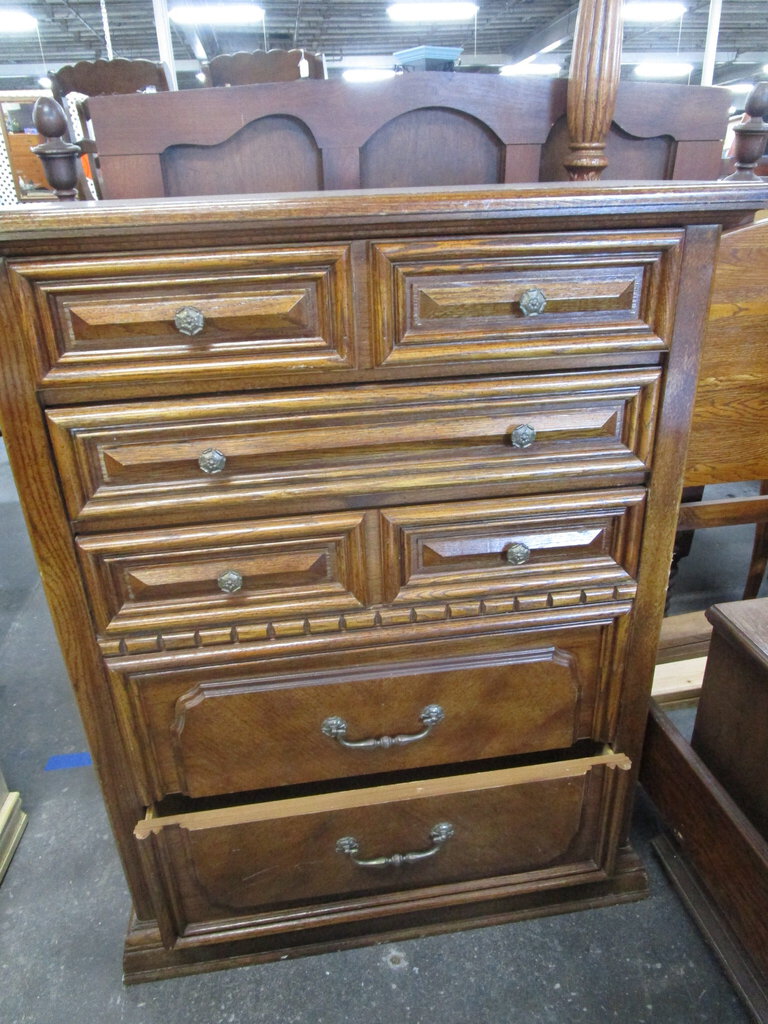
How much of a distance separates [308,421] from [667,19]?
9.91 metres

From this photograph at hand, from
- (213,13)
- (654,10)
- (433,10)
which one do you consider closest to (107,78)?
(213,13)

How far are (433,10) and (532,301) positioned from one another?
795cm

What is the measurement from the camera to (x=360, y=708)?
994mm

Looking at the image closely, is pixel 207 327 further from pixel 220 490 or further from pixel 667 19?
pixel 667 19

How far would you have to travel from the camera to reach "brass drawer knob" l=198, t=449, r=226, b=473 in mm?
806

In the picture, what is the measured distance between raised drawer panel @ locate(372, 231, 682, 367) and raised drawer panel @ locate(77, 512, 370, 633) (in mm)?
255

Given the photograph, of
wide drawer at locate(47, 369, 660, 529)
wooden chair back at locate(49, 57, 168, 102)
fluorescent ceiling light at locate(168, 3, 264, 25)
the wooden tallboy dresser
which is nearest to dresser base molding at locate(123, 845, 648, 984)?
the wooden tallboy dresser

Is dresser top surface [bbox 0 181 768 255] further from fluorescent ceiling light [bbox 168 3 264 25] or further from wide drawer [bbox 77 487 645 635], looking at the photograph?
fluorescent ceiling light [bbox 168 3 264 25]

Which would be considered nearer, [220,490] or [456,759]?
[220,490]

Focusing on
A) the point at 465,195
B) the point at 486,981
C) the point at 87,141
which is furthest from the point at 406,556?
the point at 87,141

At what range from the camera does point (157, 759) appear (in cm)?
98

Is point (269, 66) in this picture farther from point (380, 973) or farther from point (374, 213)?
point (380, 973)

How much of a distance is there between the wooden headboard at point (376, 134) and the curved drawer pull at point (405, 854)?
1064 mm

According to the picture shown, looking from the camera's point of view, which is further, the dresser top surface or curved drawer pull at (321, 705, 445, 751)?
curved drawer pull at (321, 705, 445, 751)
